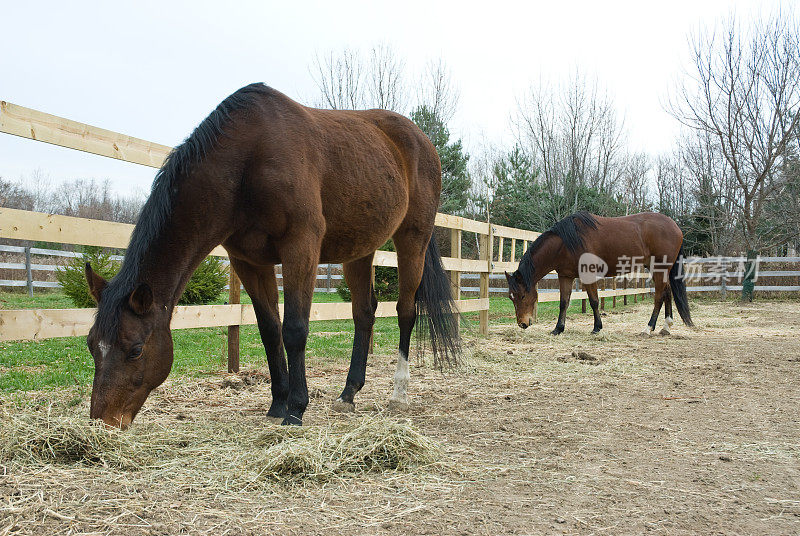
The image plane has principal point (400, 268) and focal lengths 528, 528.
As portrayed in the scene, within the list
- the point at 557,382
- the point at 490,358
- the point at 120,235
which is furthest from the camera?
the point at 490,358

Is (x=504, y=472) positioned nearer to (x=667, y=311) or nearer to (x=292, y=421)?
(x=292, y=421)

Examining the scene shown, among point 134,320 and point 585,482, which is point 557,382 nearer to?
point 585,482

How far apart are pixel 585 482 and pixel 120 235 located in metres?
3.37

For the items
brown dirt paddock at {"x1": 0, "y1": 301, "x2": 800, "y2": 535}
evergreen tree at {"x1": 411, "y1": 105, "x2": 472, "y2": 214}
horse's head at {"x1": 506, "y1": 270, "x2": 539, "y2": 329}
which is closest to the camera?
brown dirt paddock at {"x1": 0, "y1": 301, "x2": 800, "y2": 535}

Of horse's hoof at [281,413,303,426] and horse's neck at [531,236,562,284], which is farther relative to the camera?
horse's neck at [531,236,562,284]

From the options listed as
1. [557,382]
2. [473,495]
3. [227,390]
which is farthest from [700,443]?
[227,390]

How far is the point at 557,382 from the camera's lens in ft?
15.2

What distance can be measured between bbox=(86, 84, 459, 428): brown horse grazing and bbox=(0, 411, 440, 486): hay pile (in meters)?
0.16

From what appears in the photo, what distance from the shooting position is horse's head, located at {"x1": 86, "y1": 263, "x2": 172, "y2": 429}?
2.32 m

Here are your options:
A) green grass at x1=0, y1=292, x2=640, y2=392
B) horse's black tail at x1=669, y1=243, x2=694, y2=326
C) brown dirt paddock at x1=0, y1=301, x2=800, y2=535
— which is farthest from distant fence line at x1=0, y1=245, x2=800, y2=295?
brown dirt paddock at x1=0, y1=301, x2=800, y2=535

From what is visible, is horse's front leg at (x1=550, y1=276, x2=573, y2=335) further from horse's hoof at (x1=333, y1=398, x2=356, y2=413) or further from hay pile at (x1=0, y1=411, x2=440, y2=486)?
hay pile at (x1=0, y1=411, x2=440, y2=486)

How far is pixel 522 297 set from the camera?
901 centimetres

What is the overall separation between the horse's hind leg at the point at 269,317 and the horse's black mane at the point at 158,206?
2.42ft

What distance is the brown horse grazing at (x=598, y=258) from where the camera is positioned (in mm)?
9031
